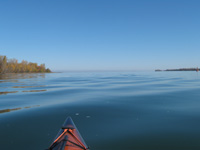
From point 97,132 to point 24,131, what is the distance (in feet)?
8.78

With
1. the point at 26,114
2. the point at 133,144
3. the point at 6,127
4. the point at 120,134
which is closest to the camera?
the point at 133,144

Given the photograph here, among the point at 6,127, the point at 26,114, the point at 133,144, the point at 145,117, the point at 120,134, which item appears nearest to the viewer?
the point at 133,144

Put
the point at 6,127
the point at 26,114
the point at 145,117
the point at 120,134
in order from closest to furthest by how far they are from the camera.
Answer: the point at 120,134, the point at 6,127, the point at 145,117, the point at 26,114

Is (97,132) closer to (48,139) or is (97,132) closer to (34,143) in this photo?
(48,139)

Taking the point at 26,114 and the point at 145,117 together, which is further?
the point at 26,114

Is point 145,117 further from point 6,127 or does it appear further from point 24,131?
point 6,127

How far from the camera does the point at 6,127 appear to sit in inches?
203

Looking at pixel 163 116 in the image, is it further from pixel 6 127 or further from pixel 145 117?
pixel 6 127

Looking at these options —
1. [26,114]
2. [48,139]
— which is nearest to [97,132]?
[48,139]

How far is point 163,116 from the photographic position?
20.5ft

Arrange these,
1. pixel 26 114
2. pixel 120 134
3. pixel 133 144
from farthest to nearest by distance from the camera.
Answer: pixel 26 114 → pixel 120 134 → pixel 133 144

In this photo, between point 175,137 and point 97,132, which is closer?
point 175,137

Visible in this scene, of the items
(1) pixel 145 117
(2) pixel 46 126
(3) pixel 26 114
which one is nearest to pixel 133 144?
(1) pixel 145 117

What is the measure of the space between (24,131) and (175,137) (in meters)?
5.25
